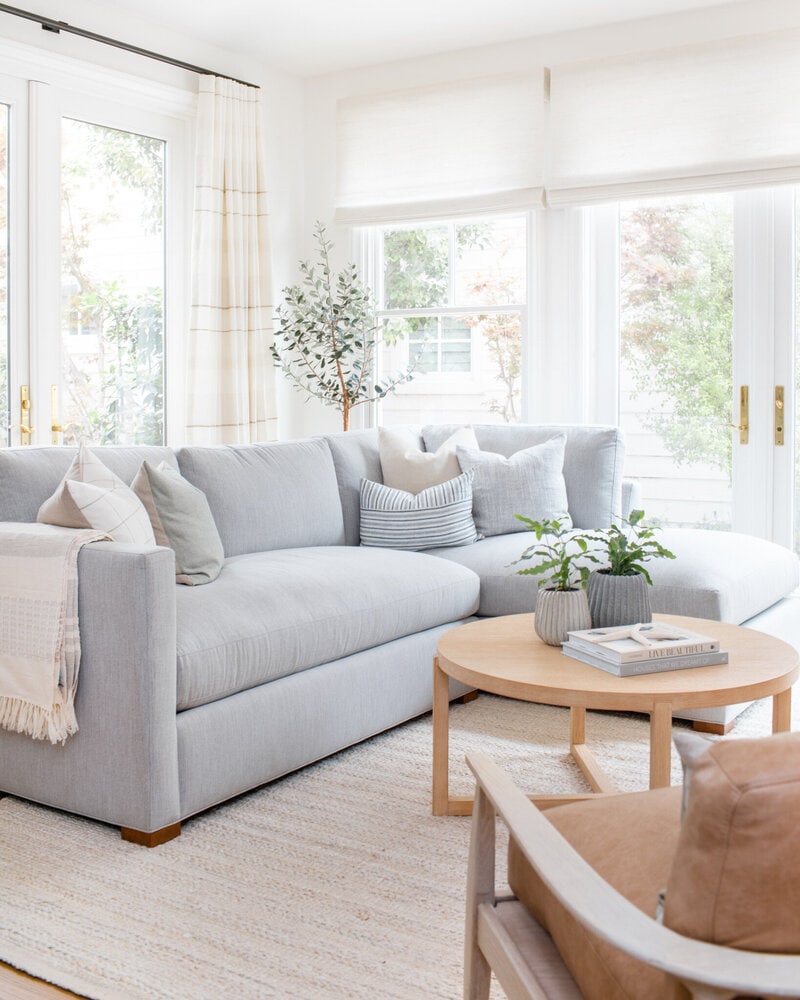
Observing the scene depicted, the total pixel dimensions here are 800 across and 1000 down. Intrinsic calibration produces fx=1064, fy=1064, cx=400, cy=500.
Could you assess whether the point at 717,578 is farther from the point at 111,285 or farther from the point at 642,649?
the point at 111,285

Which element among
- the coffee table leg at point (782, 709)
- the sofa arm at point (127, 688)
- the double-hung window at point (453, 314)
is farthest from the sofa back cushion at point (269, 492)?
the coffee table leg at point (782, 709)

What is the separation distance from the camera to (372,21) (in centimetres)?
488

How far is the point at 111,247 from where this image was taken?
191 inches

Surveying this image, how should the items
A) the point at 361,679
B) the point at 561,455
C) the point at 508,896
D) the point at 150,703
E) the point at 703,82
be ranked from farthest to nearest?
the point at 703,82
the point at 561,455
the point at 361,679
the point at 150,703
the point at 508,896

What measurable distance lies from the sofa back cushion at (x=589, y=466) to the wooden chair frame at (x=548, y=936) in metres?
2.82

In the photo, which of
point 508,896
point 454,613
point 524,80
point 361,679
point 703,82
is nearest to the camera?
point 508,896

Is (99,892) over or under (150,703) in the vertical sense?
under

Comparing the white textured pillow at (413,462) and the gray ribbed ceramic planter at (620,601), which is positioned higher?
the white textured pillow at (413,462)

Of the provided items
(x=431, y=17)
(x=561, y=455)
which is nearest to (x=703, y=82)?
(x=431, y=17)

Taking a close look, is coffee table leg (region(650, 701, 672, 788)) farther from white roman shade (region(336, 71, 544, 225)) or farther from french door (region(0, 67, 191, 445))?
white roman shade (region(336, 71, 544, 225))

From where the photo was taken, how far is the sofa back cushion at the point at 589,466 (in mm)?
4176

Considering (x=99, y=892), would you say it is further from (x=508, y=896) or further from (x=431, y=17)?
(x=431, y=17)

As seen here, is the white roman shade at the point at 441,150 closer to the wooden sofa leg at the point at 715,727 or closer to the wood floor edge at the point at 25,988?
the wooden sofa leg at the point at 715,727

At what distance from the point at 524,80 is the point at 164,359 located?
2187 mm
